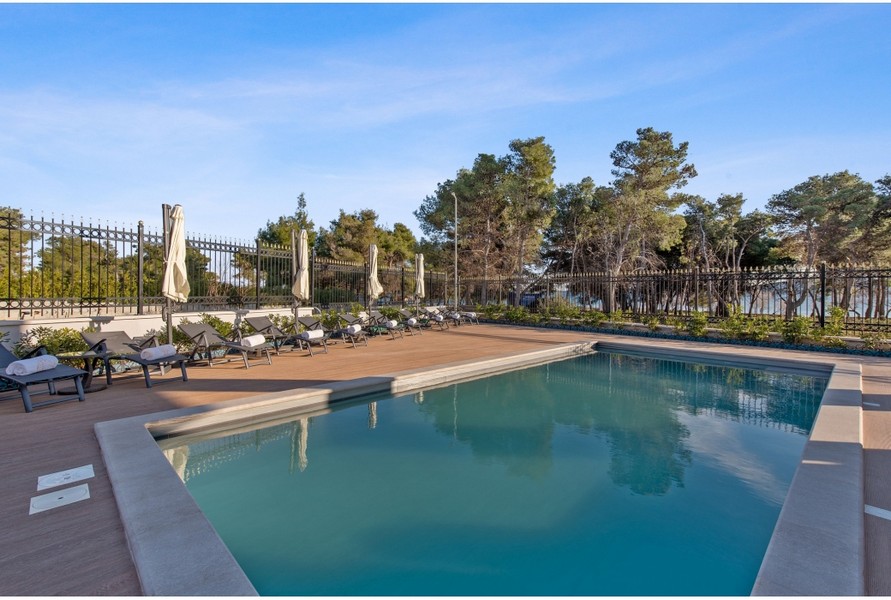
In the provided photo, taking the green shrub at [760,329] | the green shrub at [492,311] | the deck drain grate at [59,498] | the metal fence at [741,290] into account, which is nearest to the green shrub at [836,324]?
the metal fence at [741,290]

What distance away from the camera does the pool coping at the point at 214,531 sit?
2.08 m

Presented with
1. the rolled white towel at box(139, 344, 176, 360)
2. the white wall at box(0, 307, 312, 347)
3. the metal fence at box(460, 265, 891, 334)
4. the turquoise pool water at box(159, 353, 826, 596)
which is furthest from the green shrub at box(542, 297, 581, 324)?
the rolled white towel at box(139, 344, 176, 360)

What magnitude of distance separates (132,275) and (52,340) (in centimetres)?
499

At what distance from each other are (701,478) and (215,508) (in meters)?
4.10

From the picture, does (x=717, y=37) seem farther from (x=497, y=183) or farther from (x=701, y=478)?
(x=497, y=183)

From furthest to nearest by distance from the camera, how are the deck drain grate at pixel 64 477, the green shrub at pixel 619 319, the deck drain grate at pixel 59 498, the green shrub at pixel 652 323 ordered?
the green shrub at pixel 619 319, the green shrub at pixel 652 323, the deck drain grate at pixel 64 477, the deck drain grate at pixel 59 498

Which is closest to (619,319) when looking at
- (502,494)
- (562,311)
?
(562,311)

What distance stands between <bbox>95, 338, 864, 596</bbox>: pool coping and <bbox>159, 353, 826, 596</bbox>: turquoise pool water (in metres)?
0.34

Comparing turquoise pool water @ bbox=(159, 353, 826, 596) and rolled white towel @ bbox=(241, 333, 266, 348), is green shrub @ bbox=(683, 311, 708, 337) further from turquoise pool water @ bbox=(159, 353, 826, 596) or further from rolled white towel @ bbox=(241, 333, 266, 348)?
rolled white towel @ bbox=(241, 333, 266, 348)

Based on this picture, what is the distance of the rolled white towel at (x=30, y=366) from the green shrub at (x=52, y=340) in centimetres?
217

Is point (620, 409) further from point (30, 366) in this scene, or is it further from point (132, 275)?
point (132, 275)

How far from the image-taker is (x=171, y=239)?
7.57 metres

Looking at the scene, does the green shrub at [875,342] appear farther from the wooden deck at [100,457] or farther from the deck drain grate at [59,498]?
the deck drain grate at [59,498]

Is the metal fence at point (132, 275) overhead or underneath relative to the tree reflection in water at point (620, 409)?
overhead
